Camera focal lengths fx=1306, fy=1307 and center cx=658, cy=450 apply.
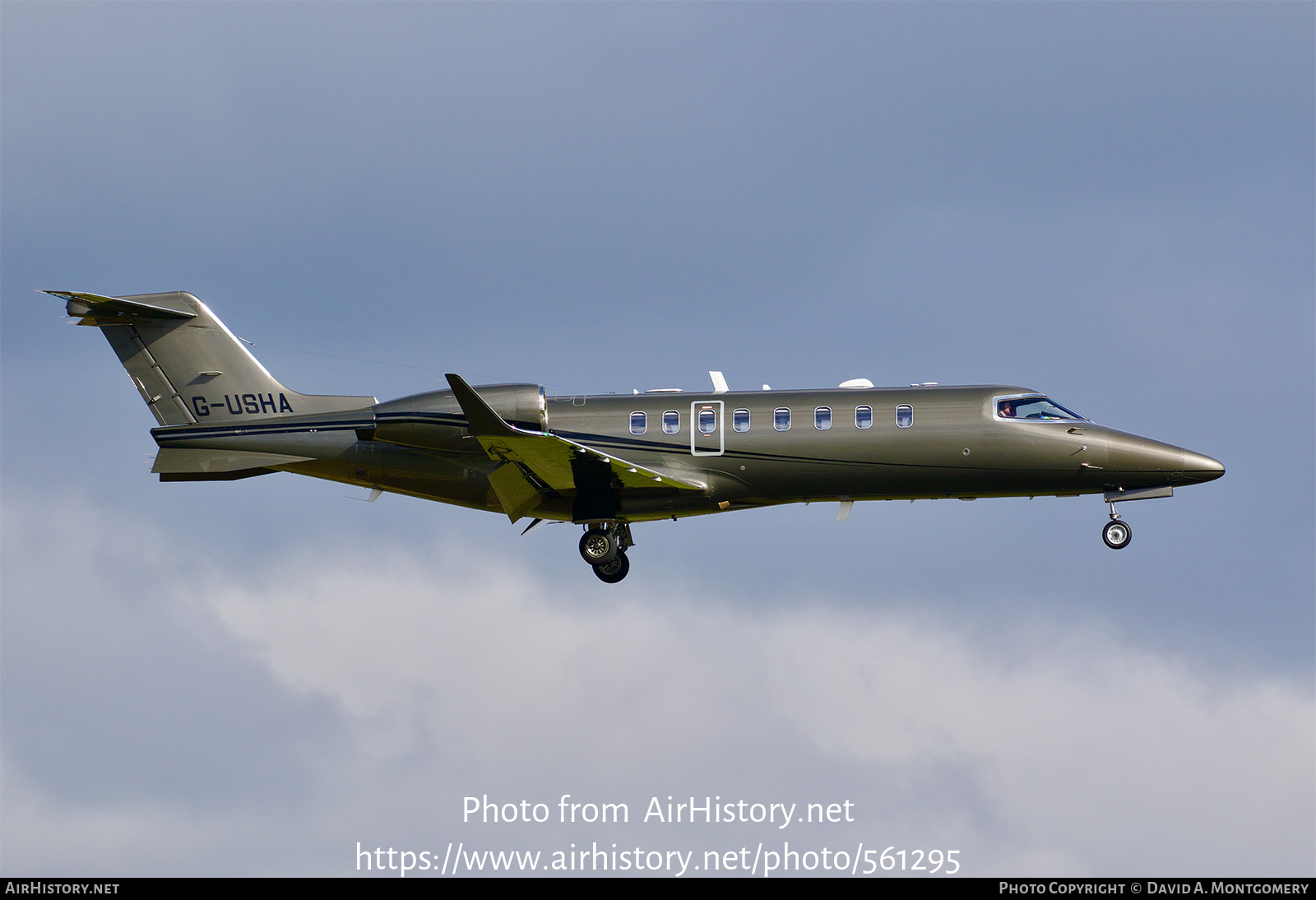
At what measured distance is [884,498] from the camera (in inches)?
1073

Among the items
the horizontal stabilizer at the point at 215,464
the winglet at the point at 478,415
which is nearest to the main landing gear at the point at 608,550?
the winglet at the point at 478,415

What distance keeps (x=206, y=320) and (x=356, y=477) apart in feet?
17.9

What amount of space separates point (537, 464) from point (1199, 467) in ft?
44.1

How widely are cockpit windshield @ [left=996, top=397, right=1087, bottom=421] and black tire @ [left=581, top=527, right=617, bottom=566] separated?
8632mm

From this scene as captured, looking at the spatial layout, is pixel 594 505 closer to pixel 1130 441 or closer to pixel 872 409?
pixel 872 409

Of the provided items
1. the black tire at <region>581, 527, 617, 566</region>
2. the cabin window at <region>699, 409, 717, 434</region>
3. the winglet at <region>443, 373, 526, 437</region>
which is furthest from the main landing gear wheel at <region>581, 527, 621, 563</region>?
the winglet at <region>443, 373, 526, 437</region>

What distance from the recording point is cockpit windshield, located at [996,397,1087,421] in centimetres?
2670

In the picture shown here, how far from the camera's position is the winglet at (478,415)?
2347cm

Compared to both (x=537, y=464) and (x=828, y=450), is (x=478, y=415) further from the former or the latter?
(x=828, y=450)

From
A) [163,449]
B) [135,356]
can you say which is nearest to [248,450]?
[163,449]

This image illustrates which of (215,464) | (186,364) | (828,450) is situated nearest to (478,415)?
(828,450)

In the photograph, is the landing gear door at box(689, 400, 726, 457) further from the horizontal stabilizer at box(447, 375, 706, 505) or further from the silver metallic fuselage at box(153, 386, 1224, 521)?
the horizontal stabilizer at box(447, 375, 706, 505)

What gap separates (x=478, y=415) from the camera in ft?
78.7

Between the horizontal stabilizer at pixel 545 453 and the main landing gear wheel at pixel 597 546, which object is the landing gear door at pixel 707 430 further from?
the main landing gear wheel at pixel 597 546
